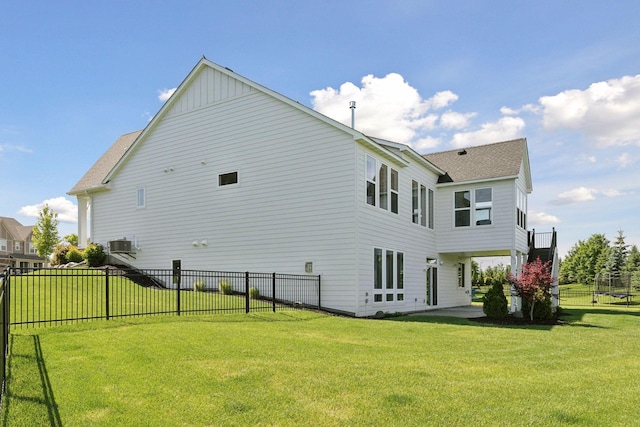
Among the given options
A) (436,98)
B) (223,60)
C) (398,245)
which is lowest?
(398,245)

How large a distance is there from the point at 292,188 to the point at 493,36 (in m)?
7.50

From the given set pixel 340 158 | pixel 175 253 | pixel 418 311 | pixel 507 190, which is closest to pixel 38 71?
pixel 175 253

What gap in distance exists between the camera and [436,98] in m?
16.5

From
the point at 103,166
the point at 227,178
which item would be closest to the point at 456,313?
the point at 227,178

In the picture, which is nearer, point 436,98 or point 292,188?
point 292,188

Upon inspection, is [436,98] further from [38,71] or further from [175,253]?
[38,71]

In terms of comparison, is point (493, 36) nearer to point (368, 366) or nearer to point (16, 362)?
point (368, 366)

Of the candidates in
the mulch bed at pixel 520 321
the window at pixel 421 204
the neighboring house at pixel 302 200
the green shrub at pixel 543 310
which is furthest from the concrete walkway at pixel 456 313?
the window at pixel 421 204

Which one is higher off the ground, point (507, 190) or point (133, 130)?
point (133, 130)

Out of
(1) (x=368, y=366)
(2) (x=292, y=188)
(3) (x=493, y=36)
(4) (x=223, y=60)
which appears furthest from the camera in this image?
(4) (x=223, y=60)

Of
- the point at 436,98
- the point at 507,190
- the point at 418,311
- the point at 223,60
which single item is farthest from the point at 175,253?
the point at 507,190

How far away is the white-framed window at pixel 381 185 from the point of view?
49.1 ft

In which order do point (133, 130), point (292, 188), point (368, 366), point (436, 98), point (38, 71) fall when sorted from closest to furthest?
point (368, 366) → point (38, 71) → point (292, 188) → point (436, 98) → point (133, 130)

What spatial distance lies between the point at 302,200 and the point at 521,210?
10426mm
